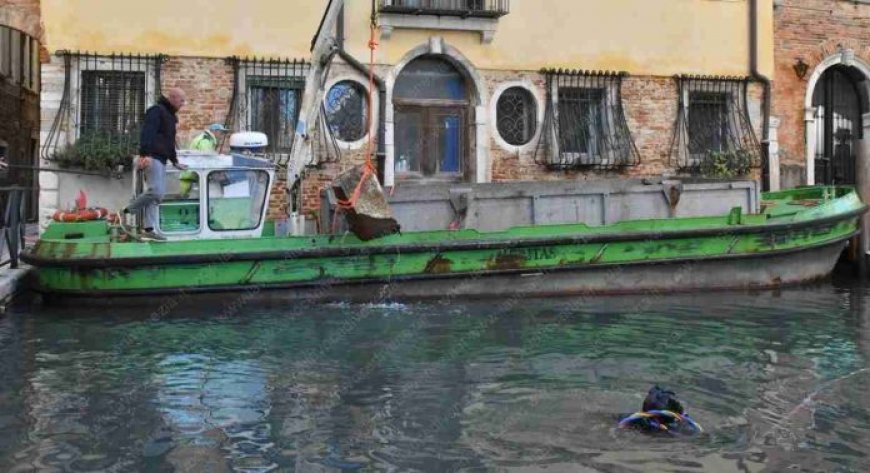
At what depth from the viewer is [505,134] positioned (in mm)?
13664

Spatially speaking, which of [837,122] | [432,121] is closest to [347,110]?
[432,121]

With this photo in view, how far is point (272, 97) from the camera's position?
1256 cm

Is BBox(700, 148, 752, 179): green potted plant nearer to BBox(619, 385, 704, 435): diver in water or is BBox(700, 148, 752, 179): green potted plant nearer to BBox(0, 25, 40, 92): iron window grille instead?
BBox(619, 385, 704, 435): diver in water

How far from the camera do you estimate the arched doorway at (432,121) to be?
13.5 m

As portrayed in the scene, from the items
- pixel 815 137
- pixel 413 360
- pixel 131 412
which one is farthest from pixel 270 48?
pixel 815 137

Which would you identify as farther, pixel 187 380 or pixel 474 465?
pixel 187 380

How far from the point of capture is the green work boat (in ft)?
28.8

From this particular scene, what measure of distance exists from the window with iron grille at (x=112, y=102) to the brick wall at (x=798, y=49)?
32.6 feet

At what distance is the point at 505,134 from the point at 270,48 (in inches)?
145

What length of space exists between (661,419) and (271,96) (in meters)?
9.09

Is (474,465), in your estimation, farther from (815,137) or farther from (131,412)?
(815,137)

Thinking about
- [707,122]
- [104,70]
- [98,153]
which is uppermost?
[104,70]

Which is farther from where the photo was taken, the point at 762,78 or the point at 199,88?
the point at 762,78

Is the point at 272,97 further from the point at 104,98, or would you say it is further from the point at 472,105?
the point at 472,105
